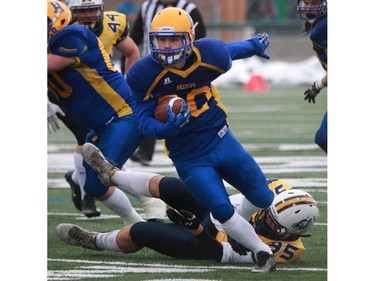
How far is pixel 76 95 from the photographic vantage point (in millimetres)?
6371

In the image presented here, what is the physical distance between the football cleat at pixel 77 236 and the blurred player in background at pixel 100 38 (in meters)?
0.78

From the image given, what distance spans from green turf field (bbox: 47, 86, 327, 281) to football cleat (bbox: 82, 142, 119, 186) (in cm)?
43

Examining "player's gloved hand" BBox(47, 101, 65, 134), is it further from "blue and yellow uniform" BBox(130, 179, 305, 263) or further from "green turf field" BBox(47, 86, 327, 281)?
"blue and yellow uniform" BBox(130, 179, 305, 263)

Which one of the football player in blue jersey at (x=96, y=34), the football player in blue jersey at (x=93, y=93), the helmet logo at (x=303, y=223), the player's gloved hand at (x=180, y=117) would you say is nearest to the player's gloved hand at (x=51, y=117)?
the football player in blue jersey at (x=96, y=34)

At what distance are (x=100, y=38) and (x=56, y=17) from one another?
1.15m

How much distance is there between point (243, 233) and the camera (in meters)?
5.09

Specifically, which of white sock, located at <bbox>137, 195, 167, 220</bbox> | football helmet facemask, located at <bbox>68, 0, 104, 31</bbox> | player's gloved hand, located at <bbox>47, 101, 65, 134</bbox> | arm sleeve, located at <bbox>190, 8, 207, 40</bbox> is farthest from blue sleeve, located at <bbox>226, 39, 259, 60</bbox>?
arm sleeve, located at <bbox>190, 8, 207, 40</bbox>

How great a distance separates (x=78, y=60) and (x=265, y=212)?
5.19 feet

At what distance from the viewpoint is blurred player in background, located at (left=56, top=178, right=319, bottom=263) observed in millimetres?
5273

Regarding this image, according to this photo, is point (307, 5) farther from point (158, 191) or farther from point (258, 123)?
point (258, 123)

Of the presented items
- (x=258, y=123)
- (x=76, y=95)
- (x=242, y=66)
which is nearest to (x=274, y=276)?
(x=76, y=95)

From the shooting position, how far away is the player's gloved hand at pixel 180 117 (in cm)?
496

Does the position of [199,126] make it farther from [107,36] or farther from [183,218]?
[107,36]

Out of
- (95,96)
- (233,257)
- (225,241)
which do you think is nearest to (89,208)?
(95,96)
